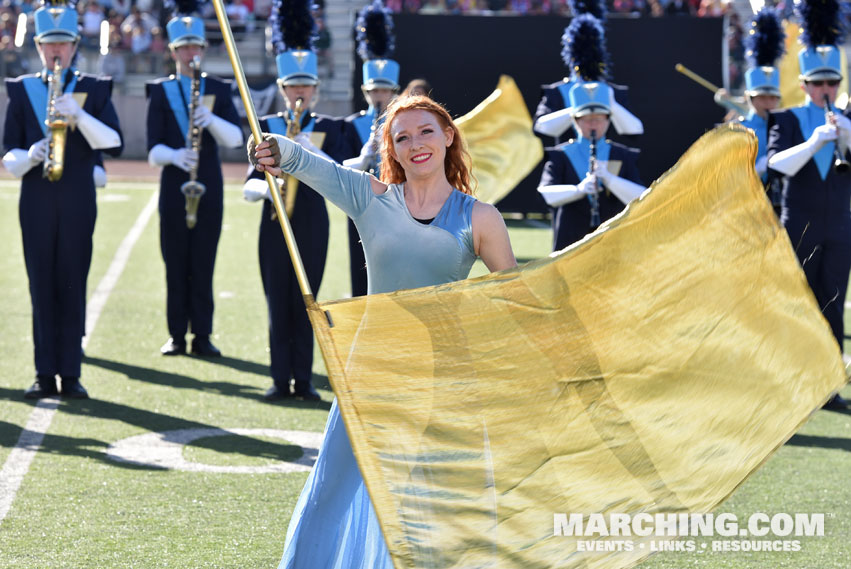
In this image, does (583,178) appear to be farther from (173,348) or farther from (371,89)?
(173,348)

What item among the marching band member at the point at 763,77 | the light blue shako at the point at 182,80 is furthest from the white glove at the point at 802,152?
the light blue shako at the point at 182,80

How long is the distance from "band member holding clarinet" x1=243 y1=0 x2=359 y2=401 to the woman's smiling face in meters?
3.57

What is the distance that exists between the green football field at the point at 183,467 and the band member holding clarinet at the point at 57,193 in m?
0.31

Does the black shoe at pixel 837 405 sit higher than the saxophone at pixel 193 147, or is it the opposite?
the saxophone at pixel 193 147

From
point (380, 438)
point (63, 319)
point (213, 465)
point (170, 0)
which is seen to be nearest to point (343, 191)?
point (380, 438)

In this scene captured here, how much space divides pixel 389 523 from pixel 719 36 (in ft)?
47.7

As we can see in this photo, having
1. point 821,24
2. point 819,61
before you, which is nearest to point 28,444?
point 819,61

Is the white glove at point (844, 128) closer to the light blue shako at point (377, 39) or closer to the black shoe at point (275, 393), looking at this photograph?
the light blue shako at point (377, 39)

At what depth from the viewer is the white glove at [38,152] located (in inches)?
266

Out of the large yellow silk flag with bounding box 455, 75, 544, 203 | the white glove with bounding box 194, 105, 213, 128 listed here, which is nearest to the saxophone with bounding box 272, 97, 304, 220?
the white glove with bounding box 194, 105, 213, 128

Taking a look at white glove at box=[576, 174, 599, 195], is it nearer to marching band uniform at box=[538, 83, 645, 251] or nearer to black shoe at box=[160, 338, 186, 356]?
marching band uniform at box=[538, 83, 645, 251]

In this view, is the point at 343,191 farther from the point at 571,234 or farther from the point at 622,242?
the point at 571,234

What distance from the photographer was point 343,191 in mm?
3541

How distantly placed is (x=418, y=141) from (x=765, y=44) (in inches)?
232
